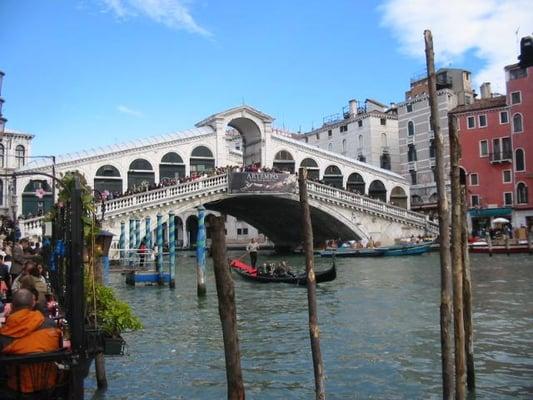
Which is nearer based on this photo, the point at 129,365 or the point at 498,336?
the point at 129,365

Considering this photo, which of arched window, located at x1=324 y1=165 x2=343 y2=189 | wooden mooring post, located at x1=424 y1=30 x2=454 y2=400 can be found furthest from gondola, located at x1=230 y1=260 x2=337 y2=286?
arched window, located at x1=324 y1=165 x2=343 y2=189

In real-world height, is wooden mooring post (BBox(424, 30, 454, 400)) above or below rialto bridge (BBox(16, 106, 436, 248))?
below

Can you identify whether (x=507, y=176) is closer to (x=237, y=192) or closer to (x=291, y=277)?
(x=237, y=192)

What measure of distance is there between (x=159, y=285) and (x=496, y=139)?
745 inches

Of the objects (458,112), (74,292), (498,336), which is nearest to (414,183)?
(458,112)

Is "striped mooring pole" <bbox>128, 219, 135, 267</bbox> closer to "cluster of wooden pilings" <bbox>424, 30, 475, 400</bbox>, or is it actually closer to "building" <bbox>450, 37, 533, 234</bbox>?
"cluster of wooden pilings" <bbox>424, 30, 475, 400</bbox>

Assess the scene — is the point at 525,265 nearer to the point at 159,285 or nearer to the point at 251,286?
the point at 251,286

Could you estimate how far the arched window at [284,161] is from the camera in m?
29.9

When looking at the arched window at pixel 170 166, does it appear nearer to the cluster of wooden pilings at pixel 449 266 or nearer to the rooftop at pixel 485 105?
the rooftop at pixel 485 105

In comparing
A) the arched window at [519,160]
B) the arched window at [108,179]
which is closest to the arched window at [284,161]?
the arched window at [108,179]

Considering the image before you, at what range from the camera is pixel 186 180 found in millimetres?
24094

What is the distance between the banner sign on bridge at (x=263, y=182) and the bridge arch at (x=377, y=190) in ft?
25.0

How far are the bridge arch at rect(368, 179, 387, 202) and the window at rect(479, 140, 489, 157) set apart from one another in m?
5.37

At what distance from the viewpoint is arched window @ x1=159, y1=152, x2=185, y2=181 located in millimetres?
27156
